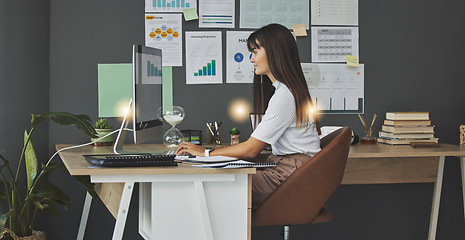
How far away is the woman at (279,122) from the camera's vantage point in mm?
2102

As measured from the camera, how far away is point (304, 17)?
319 centimetres

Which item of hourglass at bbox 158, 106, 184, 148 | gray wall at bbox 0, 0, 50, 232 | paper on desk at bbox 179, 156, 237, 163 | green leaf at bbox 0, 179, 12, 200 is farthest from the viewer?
hourglass at bbox 158, 106, 184, 148

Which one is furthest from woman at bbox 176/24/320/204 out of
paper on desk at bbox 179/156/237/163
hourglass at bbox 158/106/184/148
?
hourglass at bbox 158/106/184/148

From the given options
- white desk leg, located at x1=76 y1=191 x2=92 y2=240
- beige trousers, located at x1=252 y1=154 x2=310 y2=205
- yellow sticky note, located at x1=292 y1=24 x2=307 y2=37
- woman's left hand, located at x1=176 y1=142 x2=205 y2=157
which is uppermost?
yellow sticky note, located at x1=292 y1=24 x2=307 y2=37

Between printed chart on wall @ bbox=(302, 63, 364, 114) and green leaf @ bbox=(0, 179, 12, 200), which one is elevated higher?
printed chart on wall @ bbox=(302, 63, 364, 114)

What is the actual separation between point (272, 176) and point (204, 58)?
122 cm

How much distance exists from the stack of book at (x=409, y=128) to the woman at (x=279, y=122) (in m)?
0.93

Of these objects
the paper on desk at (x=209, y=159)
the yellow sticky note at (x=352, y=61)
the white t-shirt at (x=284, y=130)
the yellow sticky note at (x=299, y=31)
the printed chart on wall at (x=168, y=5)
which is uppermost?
the printed chart on wall at (x=168, y=5)

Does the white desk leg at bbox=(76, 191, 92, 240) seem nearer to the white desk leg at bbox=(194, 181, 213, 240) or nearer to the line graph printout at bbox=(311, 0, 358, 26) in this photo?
the white desk leg at bbox=(194, 181, 213, 240)

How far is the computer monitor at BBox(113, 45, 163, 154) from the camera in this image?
2.19 m

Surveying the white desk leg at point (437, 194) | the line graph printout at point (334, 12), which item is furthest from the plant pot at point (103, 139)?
the white desk leg at point (437, 194)

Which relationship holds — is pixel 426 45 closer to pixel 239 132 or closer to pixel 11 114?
pixel 239 132

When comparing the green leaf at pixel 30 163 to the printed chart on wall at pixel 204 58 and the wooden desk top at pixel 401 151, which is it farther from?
the wooden desk top at pixel 401 151

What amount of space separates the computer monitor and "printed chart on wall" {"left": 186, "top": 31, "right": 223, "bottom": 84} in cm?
48
